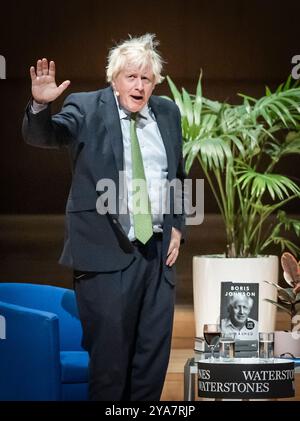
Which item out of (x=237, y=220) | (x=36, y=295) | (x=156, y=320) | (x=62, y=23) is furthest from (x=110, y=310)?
(x=62, y=23)

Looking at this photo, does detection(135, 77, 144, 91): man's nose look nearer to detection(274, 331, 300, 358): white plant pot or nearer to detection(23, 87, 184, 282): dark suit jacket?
detection(23, 87, 184, 282): dark suit jacket

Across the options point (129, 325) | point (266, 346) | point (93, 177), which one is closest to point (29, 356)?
point (129, 325)

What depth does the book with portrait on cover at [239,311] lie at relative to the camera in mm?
3514

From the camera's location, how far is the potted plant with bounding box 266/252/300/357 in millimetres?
3596

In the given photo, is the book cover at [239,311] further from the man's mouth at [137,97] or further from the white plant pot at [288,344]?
the man's mouth at [137,97]

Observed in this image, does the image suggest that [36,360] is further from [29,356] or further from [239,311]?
[239,311]

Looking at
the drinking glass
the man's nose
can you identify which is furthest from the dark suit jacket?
the drinking glass

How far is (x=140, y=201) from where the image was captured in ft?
10.6

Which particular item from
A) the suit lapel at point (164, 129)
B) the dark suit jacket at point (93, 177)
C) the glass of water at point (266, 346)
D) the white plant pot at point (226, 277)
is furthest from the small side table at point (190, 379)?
the white plant pot at point (226, 277)

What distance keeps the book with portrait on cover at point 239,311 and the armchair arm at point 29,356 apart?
63 cm

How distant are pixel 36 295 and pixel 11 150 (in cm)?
394

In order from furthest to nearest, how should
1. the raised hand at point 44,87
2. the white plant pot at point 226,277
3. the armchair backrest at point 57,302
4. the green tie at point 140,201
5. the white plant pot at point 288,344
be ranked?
the white plant pot at point 226,277 → the armchair backrest at point 57,302 → the white plant pot at point 288,344 → the green tie at point 140,201 → the raised hand at point 44,87

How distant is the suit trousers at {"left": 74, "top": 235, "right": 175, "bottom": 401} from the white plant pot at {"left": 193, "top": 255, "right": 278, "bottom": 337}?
1.50 meters

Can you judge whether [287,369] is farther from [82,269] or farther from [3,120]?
[3,120]
